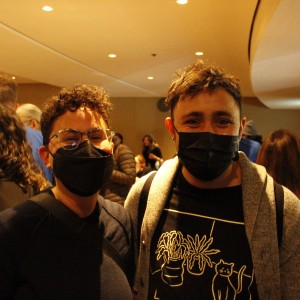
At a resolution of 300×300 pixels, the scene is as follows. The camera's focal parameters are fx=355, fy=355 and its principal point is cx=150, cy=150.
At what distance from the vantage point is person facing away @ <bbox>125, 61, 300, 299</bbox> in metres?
1.14

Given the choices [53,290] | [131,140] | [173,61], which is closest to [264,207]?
[53,290]

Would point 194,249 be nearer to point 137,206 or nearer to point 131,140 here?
point 137,206

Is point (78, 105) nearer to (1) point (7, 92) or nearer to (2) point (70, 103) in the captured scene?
(2) point (70, 103)

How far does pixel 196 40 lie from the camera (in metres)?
5.36

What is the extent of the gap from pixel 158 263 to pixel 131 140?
10.9 metres

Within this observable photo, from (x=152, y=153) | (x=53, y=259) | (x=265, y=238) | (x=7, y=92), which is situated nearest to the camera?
(x=53, y=259)

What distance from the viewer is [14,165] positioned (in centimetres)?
151

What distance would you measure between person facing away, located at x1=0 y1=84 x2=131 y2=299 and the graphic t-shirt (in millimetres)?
145

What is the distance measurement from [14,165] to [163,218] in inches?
26.8

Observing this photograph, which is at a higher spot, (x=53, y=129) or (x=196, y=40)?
(x=196, y=40)

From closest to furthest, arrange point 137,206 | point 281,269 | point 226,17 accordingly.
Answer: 1. point 281,269
2. point 137,206
3. point 226,17

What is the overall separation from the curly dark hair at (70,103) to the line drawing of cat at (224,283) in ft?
2.18

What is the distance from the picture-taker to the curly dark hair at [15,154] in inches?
58.9

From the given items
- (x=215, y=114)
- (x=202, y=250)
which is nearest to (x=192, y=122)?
(x=215, y=114)
